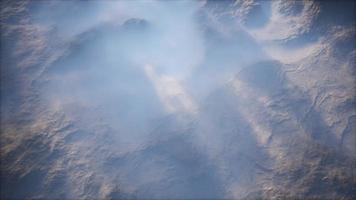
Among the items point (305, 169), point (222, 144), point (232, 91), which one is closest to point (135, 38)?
point (232, 91)

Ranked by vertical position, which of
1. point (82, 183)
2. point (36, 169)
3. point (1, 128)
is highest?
point (1, 128)

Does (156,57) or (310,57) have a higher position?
(156,57)

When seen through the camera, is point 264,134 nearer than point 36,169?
No

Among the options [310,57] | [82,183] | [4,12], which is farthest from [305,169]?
[4,12]

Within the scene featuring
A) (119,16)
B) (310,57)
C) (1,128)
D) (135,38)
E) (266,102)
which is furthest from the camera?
(119,16)

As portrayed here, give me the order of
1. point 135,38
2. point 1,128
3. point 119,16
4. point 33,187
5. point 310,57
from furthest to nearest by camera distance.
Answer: point 119,16
point 135,38
point 310,57
point 1,128
point 33,187

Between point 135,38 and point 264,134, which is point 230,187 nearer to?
point 264,134
